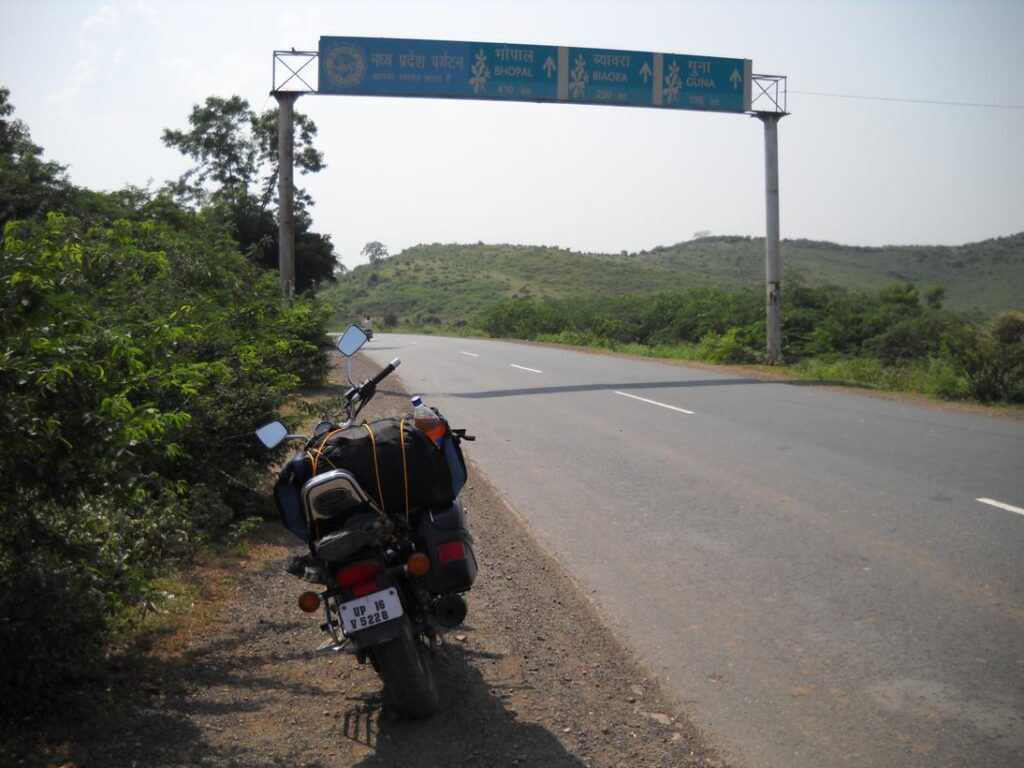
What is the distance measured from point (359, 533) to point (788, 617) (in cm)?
294

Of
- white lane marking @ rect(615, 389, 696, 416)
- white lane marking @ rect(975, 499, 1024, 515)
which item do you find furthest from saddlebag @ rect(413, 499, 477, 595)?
white lane marking @ rect(615, 389, 696, 416)

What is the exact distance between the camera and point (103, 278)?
8500 millimetres

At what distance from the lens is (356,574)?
4156mm

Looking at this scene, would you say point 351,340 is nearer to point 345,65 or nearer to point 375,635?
point 375,635

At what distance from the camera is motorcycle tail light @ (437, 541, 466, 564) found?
A: 14.6 feet

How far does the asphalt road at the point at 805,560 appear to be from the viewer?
14.7 ft

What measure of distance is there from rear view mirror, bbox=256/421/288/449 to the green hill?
6759 cm

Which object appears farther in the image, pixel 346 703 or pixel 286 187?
pixel 286 187

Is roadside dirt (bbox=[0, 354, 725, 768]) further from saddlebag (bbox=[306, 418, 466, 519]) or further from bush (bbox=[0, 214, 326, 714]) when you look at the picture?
saddlebag (bbox=[306, 418, 466, 519])

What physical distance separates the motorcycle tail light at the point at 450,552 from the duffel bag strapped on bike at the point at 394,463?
201 mm

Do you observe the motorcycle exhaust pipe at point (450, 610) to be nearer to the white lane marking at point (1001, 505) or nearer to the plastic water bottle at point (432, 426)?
the plastic water bottle at point (432, 426)

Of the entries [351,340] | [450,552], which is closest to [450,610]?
[450,552]

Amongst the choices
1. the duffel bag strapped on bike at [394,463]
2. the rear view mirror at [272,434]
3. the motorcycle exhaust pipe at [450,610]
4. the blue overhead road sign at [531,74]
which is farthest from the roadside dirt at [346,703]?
the blue overhead road sign at [531,74]

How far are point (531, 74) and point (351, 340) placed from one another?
19012 mm
